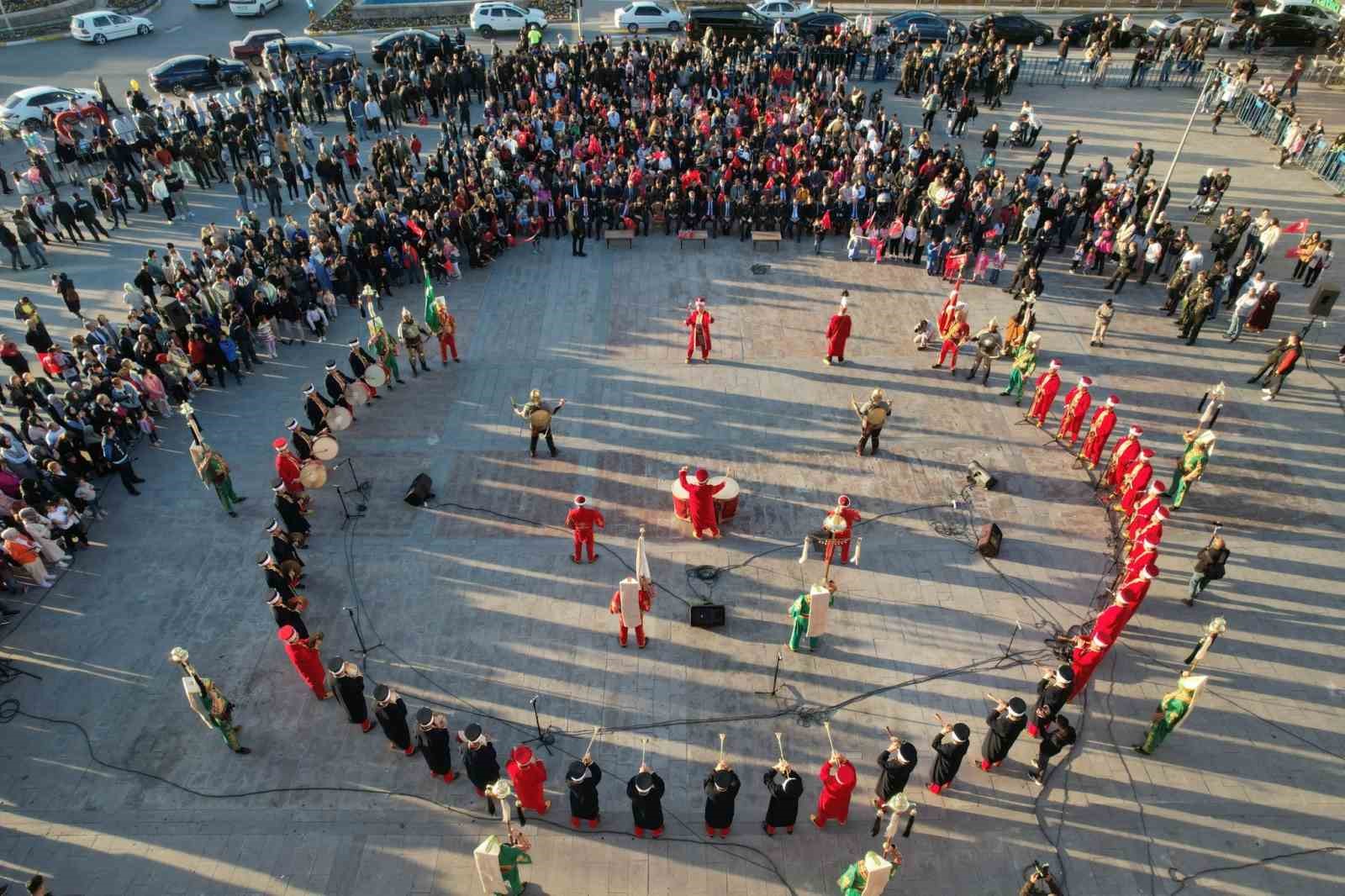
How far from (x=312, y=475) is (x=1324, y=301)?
75.0 feet

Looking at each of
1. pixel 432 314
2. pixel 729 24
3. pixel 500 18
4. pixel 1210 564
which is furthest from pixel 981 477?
pixel 500 18

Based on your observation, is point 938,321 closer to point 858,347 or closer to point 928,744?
point 858,347

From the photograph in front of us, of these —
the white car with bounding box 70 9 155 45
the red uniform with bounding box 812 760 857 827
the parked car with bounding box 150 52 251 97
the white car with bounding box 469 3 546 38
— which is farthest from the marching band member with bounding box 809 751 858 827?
the white car with bounding box 70 9 155 45

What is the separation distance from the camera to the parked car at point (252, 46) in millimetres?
34688

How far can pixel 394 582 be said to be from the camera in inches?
567

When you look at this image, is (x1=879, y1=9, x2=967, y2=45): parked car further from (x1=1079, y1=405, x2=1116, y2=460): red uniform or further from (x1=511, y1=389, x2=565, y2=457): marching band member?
(x1=511, y1=389, x2=565, y2=457): marching band member

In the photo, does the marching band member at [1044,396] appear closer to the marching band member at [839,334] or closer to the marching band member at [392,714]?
the marching band member at [839,334]

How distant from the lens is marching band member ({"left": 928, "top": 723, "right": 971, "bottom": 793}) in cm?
1053

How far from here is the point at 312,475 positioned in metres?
15.3

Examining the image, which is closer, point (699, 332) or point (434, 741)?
point (434, 741)

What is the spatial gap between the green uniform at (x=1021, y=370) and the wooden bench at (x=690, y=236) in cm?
943

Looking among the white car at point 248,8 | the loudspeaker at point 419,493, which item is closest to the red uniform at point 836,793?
the loudspeaker at point 419,493

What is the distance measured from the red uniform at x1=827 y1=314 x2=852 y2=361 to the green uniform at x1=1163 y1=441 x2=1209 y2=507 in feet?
23.2

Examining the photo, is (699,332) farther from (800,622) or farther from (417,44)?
(417,44)
